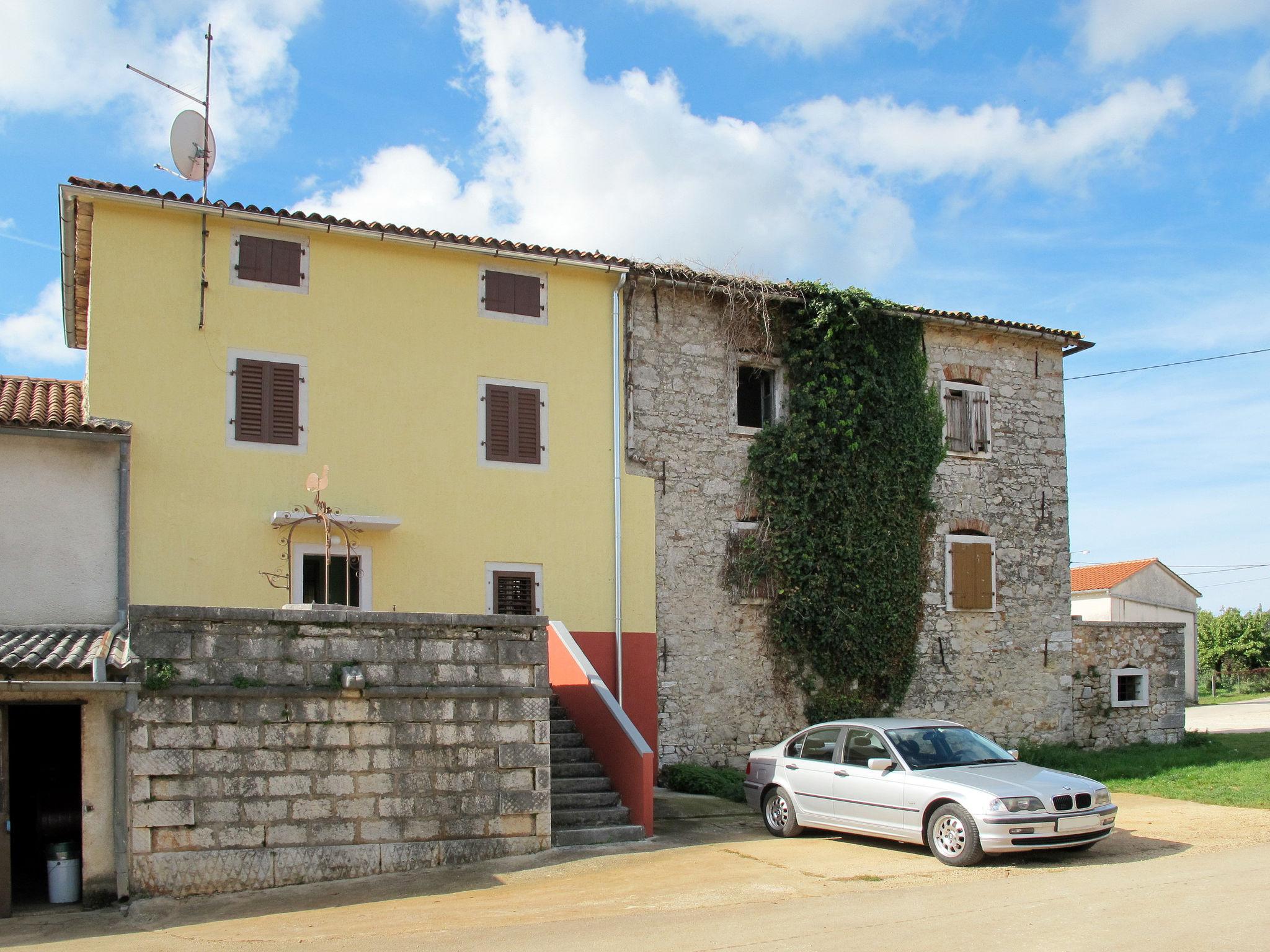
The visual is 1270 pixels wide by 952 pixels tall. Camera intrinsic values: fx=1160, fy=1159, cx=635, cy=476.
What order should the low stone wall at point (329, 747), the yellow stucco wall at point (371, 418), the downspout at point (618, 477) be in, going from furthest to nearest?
the downspout at point (618, 477), the yellow stucco wall at point (371, 418), the low stone wall at point (329, 747)

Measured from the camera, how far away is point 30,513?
13859mm

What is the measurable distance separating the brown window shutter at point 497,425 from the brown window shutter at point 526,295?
1252mm

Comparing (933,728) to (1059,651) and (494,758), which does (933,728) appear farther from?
(1059,651)

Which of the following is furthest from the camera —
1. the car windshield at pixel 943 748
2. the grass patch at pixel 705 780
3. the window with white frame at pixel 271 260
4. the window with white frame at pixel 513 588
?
the window with white frame at pixel 513 588

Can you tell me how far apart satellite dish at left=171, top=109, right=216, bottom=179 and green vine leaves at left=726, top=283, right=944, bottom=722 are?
29.6 ft

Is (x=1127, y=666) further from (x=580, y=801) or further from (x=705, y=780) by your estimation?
(x=580, y=801)

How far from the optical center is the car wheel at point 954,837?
35.0 ft

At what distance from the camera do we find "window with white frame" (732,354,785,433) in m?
18.7

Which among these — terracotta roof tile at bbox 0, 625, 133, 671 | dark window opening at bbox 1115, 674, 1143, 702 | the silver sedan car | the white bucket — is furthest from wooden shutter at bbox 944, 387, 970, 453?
the white bucket

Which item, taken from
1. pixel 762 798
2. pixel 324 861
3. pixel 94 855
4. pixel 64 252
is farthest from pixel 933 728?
pixel 64 252

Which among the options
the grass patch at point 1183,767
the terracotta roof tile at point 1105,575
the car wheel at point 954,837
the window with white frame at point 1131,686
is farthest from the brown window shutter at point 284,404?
the terracotta roof tile at point 1105,575

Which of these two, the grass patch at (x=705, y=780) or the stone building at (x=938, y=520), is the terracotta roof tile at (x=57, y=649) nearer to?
the grass patch at (x=705, y=780)

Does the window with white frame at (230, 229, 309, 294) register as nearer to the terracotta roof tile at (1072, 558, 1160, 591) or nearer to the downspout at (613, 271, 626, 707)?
the downspout at (613, 271, 626, 707)

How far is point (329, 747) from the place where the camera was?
11.2 meters
